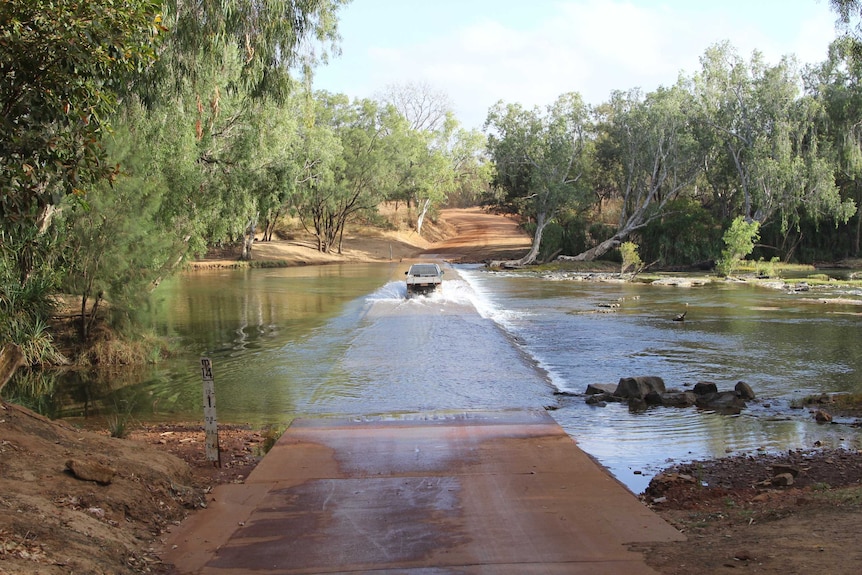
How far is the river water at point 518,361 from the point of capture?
13.7 meters

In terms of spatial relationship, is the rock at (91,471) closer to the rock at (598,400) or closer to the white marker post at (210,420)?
the white marker post at (210,420)

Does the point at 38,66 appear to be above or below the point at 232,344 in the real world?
above

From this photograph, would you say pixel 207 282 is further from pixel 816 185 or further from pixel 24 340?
pixel 816 185

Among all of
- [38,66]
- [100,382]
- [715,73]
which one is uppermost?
[715,73]

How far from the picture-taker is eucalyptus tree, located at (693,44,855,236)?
52906 mm

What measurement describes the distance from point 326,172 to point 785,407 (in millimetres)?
41539

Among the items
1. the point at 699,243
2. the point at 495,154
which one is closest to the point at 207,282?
the point at 495,154

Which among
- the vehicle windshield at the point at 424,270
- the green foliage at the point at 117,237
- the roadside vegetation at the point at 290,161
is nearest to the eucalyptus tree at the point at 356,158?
the roadside vegetation at the point at 290,161

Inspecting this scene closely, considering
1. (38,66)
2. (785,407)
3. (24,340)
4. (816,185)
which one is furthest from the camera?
(816,185)

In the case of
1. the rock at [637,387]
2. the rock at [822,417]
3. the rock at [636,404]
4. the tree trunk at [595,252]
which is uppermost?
the tree trunk at [595,252]

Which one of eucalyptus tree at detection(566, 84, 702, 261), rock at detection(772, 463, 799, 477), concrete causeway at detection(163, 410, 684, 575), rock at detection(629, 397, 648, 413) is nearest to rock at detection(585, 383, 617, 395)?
rock at detection(629, 397, 648, 413)

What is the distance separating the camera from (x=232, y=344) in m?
24.1

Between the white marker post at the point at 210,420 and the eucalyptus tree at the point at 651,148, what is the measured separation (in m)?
51.5

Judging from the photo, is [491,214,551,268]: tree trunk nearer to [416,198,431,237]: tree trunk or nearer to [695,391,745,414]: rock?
[416,198,431,237]: tree trunk
